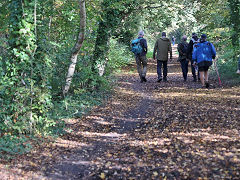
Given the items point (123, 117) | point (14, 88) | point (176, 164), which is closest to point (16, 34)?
point (14, 88)

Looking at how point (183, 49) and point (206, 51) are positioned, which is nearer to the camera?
point (206, 51)

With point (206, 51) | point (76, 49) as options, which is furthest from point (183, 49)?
point (76, 49)

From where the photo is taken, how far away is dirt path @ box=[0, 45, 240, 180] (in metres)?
5.38

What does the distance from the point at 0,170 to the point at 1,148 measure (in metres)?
0.68

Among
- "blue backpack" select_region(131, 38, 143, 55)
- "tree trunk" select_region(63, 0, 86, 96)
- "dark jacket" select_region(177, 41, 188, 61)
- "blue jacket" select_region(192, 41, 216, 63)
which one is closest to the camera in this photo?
"tree trunk" select_region(63, 0, 86, 96)

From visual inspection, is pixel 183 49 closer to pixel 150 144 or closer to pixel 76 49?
pixel 76 49

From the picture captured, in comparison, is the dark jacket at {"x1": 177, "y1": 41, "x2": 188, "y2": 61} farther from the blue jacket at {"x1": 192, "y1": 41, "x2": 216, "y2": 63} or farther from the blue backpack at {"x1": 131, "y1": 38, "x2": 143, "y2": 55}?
the blue jacket at {"x1": 192, "y1": 41, "x2": 216, "y2": 63}

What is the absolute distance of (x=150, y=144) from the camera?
22.0ft

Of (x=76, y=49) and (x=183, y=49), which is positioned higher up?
(x=183, y=49)

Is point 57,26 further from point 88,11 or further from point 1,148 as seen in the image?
point 1,148

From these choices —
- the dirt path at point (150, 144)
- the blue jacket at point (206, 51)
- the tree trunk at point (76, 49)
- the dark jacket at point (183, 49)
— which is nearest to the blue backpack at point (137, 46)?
the dark jacket at point (183, 49)

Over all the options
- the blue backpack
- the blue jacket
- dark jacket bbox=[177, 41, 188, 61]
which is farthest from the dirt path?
dark jacket bbox=[177, 41, 188, 61]

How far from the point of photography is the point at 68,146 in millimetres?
7070

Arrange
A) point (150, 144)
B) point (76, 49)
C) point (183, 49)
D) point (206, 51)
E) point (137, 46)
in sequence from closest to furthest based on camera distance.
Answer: point (150, 144)
point (76, 49)
point (206, 51)
point (137, 46)
point (183, 49)
